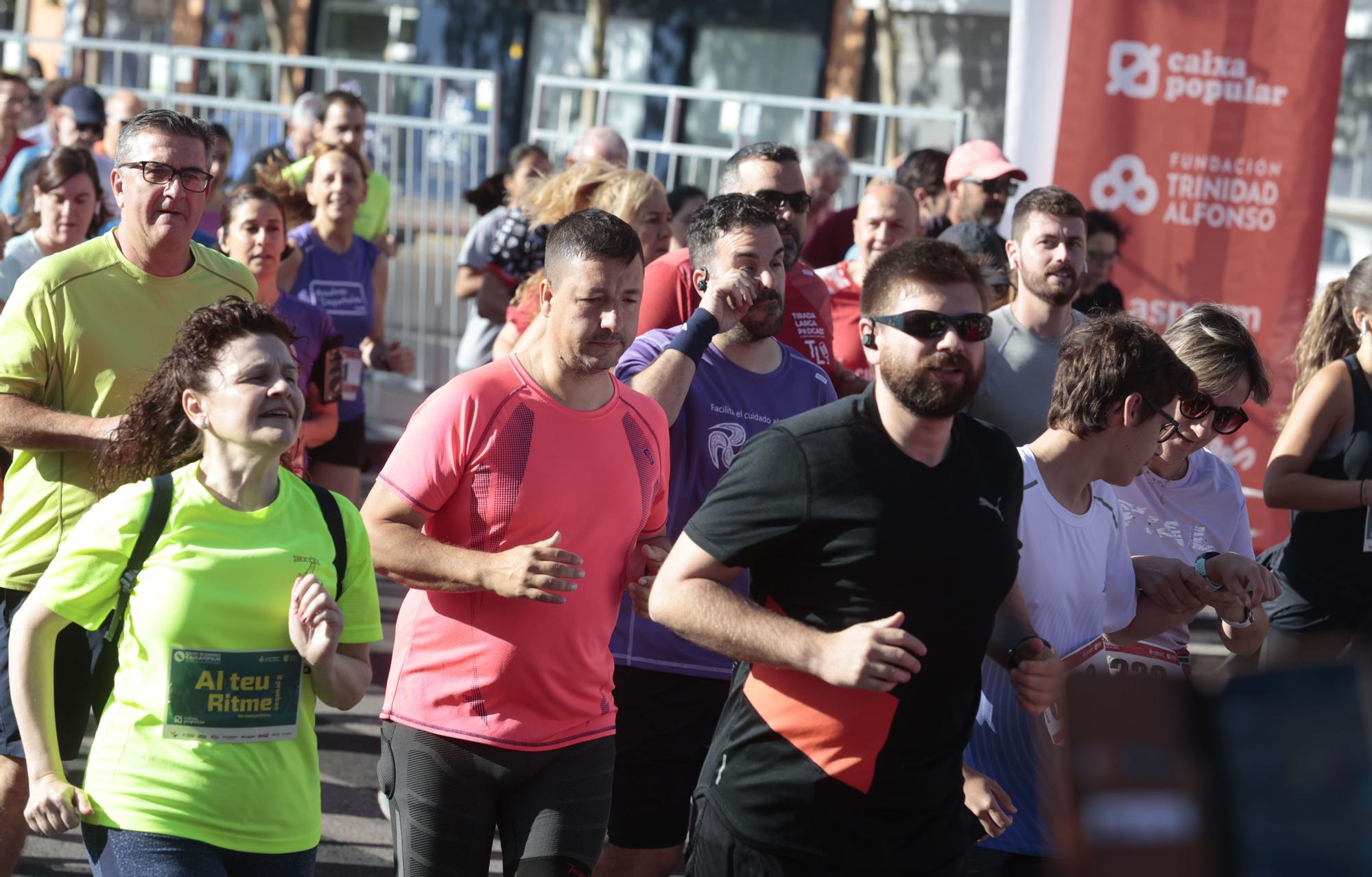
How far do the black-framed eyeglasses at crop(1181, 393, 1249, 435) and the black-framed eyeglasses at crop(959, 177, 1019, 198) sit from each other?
3368 millimetres

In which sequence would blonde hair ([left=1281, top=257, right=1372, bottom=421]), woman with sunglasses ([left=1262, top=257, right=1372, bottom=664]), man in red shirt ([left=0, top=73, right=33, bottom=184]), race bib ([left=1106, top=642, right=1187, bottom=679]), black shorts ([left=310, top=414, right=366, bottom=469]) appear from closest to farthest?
race bib ([left=1106, top=642, right=1187, bottom=679]), woman with sunglasses ([left=1262, top=257, right=1372, bottom=664]), blonde hair ([left=1281, top=257, right=1372, bottom=421]), black shorts ([left=310, top=414, right=366, bottom=469]), man in red shirt ([left=0, top=73, right=33, bottom=184])

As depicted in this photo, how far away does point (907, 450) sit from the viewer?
3.02 meters

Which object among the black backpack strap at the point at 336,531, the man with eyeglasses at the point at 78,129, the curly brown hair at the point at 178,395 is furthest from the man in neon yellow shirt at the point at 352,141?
the black backpack strap at the point at 336,531

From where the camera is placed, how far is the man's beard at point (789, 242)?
16.8ft

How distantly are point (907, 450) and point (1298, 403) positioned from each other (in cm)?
283

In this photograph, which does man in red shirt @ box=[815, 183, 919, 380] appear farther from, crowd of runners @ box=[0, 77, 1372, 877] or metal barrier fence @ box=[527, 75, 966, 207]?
metal barrier fence @ box=[527, 75, 966, 207]

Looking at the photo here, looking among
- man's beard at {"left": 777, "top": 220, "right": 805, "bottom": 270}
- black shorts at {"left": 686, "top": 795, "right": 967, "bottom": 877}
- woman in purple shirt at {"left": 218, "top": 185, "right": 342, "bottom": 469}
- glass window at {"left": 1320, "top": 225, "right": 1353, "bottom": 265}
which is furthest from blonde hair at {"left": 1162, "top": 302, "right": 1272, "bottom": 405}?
glass window at {"left": 1320, "top": 225, "right": 1353, "bottom": 265}

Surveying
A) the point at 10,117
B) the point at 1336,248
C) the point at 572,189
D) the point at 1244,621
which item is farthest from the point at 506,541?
the point at 1336,248

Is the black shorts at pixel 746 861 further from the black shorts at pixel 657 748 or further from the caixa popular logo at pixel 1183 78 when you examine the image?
the caixa popular logo at pixel 1183 78

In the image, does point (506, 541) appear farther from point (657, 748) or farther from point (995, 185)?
point (995, 185)

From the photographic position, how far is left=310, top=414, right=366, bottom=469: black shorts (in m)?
6.66

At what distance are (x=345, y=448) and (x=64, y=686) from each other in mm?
2776

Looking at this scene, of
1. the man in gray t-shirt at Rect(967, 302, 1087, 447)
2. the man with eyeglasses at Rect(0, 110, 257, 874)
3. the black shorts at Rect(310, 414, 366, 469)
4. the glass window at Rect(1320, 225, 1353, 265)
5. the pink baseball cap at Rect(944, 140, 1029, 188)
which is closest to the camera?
the man with eyeglasses at Rect(0, 110, 257, 874)

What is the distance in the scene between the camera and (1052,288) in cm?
525
